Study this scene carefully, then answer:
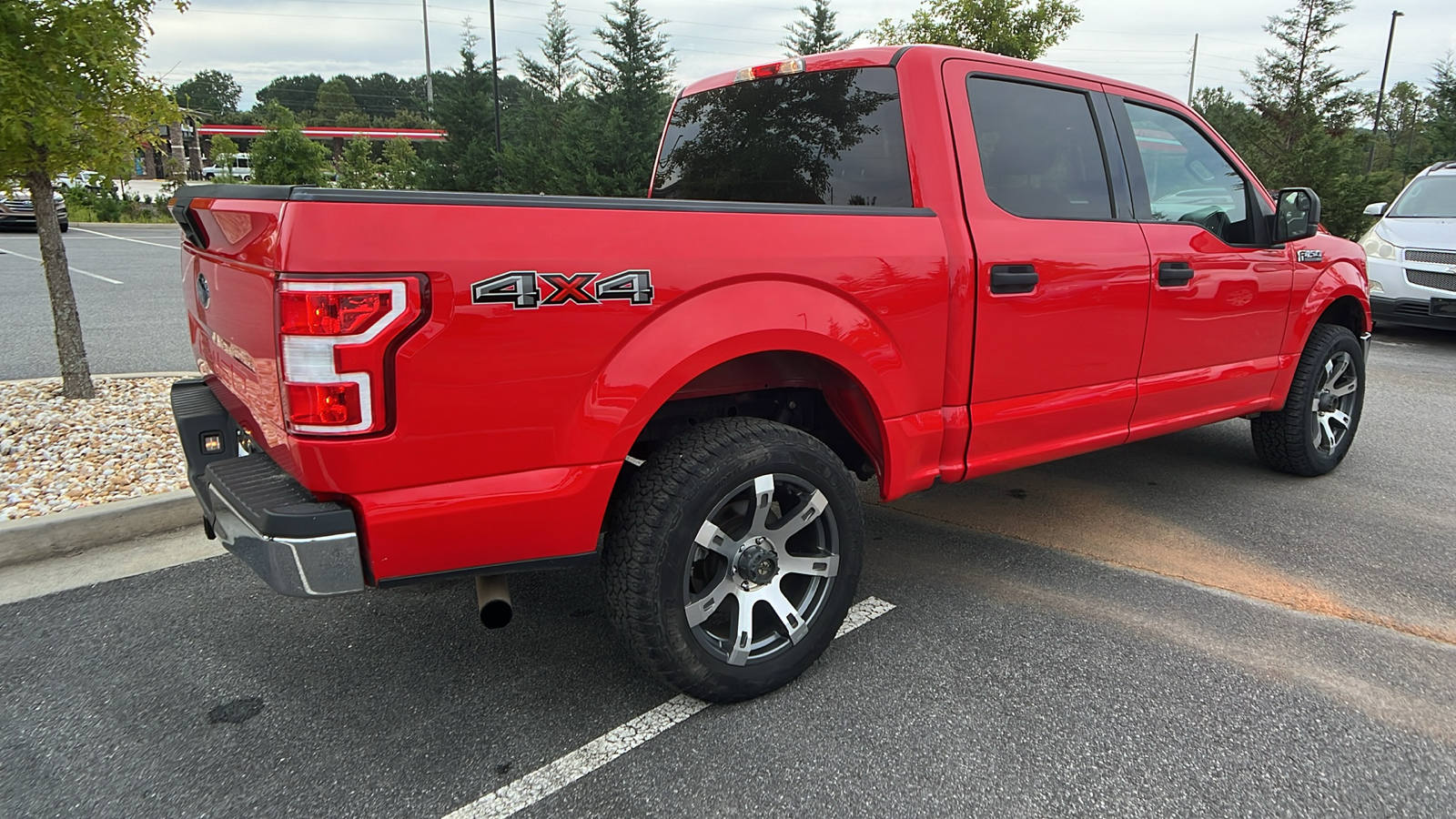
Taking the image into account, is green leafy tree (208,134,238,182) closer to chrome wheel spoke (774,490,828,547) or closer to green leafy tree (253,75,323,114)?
chrome wheel spoke (774,490,828,547)

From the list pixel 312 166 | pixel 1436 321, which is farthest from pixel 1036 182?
pixel 312 166

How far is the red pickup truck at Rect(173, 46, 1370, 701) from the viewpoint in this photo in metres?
2.03

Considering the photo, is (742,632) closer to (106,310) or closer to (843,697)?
(843,697)

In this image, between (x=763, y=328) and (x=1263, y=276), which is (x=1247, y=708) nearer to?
(x=763, y=328)

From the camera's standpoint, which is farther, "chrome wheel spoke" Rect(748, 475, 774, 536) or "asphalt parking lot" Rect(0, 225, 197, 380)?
"asphalt parking lot" Rect(0, 225, 197, 380)

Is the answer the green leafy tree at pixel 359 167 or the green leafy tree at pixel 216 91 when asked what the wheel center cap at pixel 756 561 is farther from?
the green leafy tree at pixel 216 91

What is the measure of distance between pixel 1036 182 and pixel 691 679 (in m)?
2.16

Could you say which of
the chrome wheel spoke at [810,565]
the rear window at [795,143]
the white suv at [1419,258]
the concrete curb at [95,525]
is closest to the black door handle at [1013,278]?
the rear window at [795,143]

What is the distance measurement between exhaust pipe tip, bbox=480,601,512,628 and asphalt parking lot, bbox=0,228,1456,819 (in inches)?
15.6

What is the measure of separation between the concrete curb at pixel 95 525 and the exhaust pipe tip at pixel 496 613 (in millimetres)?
2398

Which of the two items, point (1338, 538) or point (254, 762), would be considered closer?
point (254, 762)

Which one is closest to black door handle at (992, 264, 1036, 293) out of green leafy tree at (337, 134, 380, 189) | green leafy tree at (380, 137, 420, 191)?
green leafy tree at (380, 137, 420, 191)

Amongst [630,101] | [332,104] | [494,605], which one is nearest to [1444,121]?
[630,101]

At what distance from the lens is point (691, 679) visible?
2.53 meters
